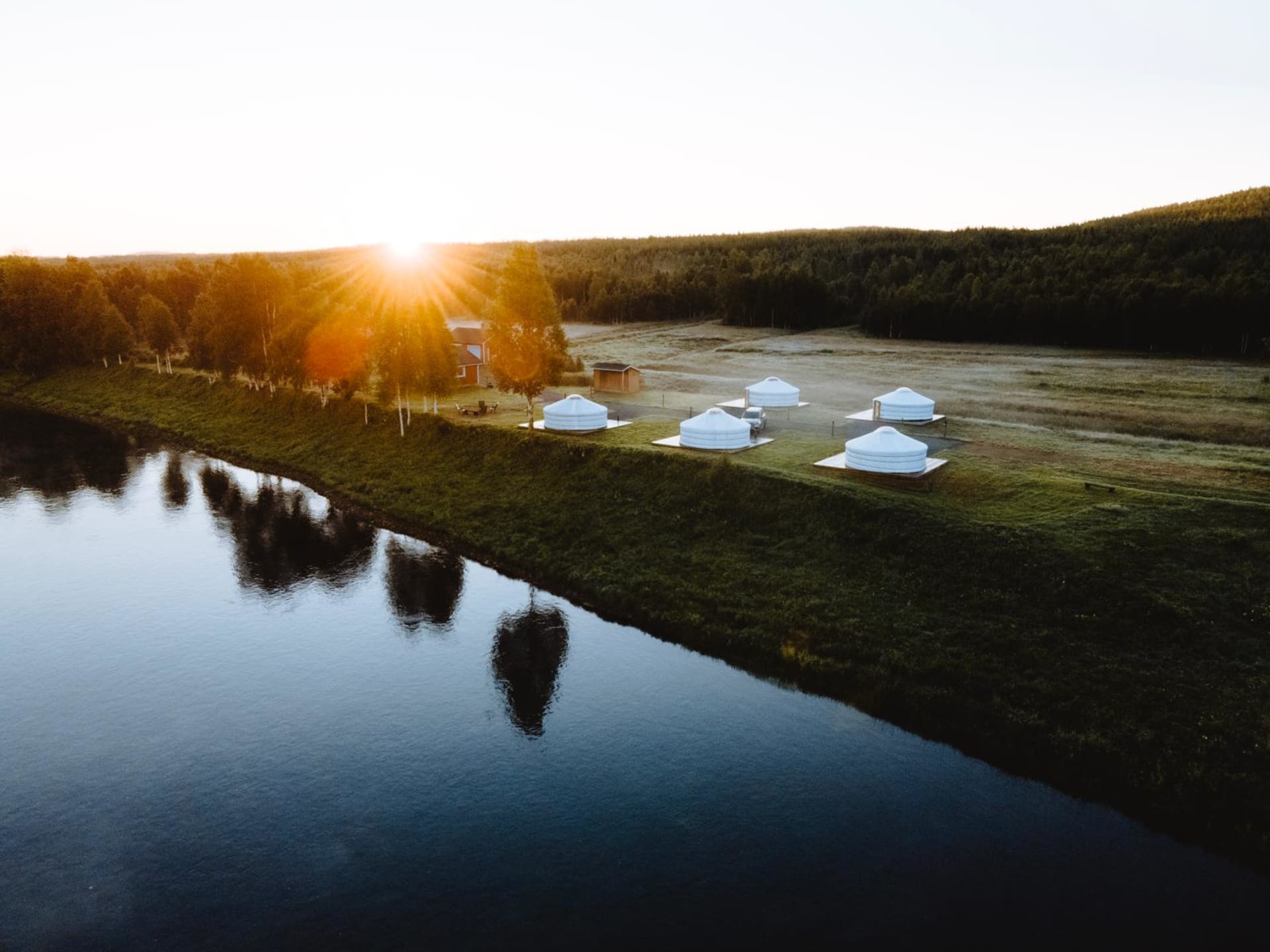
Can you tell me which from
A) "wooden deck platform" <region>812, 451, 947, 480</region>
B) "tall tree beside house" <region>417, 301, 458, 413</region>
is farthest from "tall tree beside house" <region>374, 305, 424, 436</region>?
"wooden deck platform" <region>812, 451, 947, 480</region>

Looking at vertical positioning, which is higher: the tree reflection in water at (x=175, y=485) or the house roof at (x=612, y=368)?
the house roof at (x=612, y=368)

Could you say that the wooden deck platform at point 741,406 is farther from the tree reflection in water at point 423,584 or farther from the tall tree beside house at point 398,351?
the tree reflection in water at point 423,584

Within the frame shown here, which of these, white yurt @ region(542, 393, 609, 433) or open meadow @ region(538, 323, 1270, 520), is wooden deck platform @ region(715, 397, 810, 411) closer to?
open meadow @ region(538, 323, 1270, 520)

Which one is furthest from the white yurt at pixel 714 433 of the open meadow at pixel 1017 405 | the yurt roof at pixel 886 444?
the yurt roof at pixel 886 444

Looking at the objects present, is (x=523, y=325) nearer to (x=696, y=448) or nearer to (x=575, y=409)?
(x=575, y=409)

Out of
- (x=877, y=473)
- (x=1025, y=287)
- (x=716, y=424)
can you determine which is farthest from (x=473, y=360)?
(x=1025, y=287)

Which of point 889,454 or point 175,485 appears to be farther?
point 175,485
